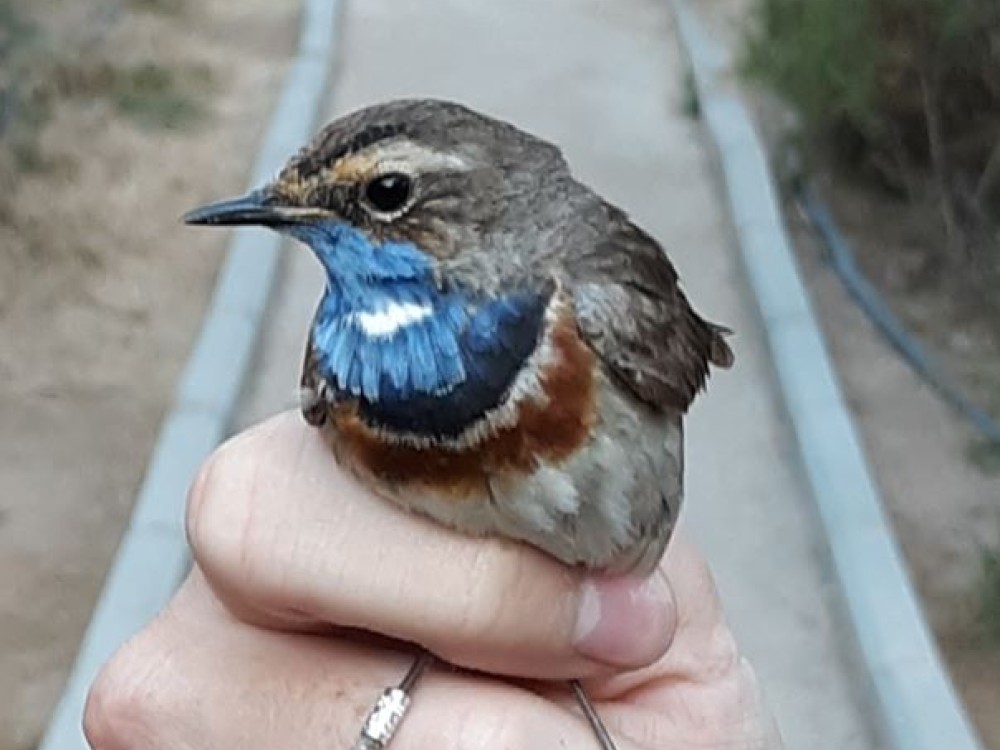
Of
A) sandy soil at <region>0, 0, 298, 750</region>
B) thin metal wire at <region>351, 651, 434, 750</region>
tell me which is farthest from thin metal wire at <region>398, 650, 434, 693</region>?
sandy soil at <region>0, 0, 298, 750</region>

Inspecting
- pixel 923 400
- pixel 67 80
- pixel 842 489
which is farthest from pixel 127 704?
pixel 67 80

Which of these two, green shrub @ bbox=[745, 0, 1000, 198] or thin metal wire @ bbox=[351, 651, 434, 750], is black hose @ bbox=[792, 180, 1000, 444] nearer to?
green shrub @ bbox=[745, 0, 1000, 198]

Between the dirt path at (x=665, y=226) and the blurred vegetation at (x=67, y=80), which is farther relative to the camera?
the blurred vegetation at (x=67, y=80)

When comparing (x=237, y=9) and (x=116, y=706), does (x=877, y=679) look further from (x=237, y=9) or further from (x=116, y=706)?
(x=237, y=9)

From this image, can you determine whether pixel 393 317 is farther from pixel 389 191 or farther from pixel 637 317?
pixel 637 317

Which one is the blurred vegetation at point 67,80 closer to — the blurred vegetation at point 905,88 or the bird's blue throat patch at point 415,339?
the blurred vegetation at point 905,88

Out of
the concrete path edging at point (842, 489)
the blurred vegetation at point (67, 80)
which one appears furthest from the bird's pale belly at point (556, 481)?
the blurred vegetation at point (67, 80)
